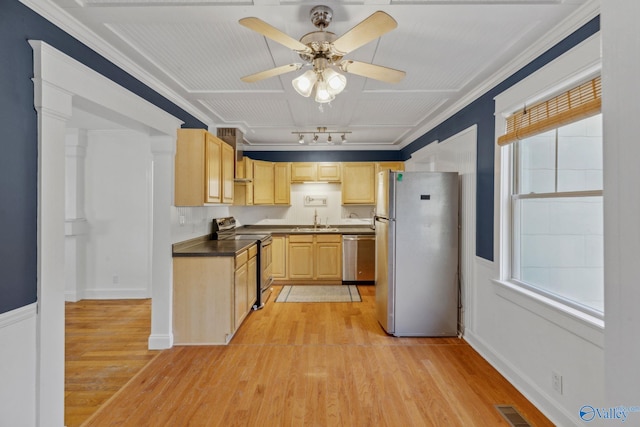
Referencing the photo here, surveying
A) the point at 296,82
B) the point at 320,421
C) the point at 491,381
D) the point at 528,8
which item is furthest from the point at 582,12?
the point at 320,421

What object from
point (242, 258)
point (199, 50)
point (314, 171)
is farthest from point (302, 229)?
point (199, 50)

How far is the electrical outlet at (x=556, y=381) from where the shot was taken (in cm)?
194

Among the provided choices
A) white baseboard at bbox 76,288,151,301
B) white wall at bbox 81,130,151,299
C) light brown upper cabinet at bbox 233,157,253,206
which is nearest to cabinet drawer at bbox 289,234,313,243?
light brown upper cabinet at bbox 233,157,253,206

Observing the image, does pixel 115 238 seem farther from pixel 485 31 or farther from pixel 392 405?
pixel 485 31

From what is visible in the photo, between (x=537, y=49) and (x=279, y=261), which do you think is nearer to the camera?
(x=537, y=49)

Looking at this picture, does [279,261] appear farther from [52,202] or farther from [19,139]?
[19,139]

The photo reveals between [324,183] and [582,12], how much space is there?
4493mm

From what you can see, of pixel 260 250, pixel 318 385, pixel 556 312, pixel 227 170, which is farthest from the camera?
pixel 260 250

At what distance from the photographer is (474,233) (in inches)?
120

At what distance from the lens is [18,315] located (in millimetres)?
1566

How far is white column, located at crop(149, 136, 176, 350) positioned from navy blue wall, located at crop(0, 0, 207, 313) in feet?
4.32

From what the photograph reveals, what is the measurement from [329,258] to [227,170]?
237cm

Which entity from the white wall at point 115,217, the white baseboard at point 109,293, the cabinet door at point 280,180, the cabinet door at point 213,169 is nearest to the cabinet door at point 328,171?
the cabinet door at point 280,180

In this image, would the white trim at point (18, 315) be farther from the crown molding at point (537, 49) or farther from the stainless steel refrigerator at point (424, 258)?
the crown molding at point (537, 49)
